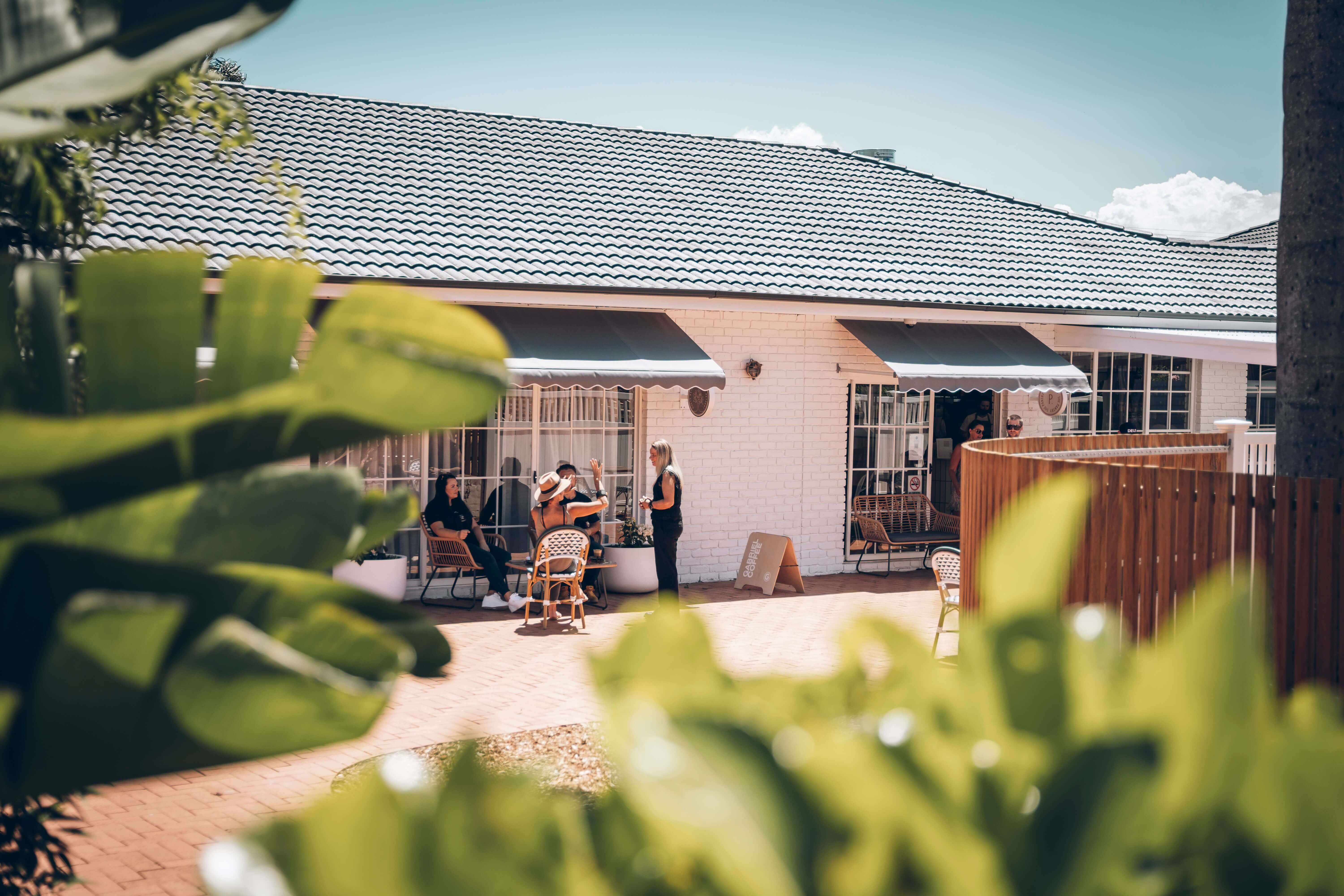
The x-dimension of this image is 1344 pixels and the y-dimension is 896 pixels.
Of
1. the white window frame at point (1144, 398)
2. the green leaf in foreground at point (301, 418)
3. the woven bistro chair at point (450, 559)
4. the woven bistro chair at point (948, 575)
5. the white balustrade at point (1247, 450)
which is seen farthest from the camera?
the white window frame at point (1144, 398)

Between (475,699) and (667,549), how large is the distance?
4108 mm

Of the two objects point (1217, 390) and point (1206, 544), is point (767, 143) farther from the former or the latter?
point (1206, 544)

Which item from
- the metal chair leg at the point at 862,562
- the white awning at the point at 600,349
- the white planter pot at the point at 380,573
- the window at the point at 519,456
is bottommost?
the metal chair leg at the point at 862,562

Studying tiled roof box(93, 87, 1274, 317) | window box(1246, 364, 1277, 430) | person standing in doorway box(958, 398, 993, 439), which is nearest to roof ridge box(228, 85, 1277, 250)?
tiled roof box(93, 87, 1274, 317)

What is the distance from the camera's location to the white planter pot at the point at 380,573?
1199 centimetres

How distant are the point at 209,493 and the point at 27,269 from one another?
0.93ft

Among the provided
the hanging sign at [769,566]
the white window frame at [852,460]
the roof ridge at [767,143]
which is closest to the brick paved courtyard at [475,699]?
the hanging sign at [769,566]

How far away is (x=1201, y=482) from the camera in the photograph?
6.14 m

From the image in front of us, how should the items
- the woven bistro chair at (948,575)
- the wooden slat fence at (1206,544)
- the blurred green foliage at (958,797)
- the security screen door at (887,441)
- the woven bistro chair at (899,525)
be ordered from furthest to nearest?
1. the security screen door at (887,441)
2. the woven bistro chair at (899,525)
3. the woven bistro chair at (948,575)
4. the wooden slat fence at (1206,544)
5. the blurred green foliage at (958,797)

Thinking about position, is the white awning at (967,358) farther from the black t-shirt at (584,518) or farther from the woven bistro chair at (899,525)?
the black t-shirt at (584,518)

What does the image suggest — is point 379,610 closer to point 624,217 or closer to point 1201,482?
point 1201,482

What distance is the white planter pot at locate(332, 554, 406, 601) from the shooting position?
11992 millimetres

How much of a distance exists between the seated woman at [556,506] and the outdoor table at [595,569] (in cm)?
31

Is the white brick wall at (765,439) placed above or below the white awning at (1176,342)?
below
